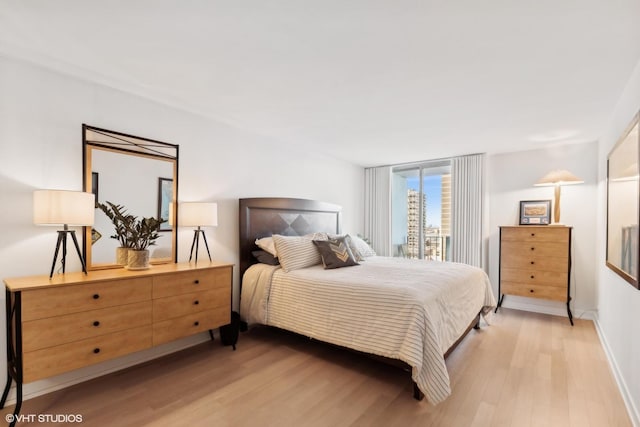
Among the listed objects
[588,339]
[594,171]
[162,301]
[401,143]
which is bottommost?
[588,339]

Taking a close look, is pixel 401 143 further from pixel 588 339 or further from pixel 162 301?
pixel 162 301

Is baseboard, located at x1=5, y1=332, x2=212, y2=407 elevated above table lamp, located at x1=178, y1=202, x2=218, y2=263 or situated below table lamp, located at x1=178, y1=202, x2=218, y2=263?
below

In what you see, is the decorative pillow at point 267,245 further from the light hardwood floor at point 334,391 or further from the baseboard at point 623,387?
the baseboard at point 623,387

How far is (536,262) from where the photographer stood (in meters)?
3.92

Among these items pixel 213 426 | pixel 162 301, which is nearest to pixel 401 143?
pixel 162 301

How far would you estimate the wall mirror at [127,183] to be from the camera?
240 cm

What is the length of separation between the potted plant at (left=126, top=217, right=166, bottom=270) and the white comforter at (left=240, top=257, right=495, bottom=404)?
108 cm

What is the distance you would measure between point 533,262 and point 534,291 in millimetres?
370

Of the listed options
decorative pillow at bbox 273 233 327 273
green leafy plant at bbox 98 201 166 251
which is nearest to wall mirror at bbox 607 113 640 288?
decorative pillow at bbox 273 233 327 273

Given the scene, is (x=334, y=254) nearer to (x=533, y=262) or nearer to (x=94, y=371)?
(x=94, y=371)

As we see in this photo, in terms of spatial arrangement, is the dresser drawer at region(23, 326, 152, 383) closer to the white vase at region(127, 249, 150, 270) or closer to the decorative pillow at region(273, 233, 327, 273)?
the white vase at region(127, 249, 150, 270)

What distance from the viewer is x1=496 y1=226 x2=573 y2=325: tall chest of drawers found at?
3.76 metres

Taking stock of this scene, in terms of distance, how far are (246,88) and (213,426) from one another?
2399mm

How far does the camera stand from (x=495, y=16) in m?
1.60
